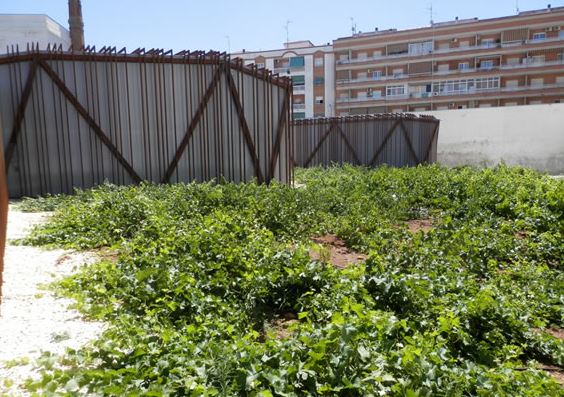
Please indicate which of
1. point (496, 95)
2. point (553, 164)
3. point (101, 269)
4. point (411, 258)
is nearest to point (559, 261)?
point (411, 258)

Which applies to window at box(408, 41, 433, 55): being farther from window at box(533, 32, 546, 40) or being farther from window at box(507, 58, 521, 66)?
window at box(533, 32, 546, 40)

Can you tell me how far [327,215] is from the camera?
8875 mm

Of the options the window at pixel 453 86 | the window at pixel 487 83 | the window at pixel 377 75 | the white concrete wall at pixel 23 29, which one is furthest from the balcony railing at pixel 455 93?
the white concrete wall at pixel 23 29

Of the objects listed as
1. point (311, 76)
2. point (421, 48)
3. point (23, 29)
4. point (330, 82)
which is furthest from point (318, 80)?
point (23, 29)

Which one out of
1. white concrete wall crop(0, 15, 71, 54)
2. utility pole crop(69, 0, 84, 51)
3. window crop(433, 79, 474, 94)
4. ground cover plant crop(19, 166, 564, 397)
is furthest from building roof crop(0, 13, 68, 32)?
window crop(433, 79, 474, 94)

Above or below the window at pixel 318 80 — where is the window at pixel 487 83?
below

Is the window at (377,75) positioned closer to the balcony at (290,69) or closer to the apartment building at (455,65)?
the apartment building at (455,65)

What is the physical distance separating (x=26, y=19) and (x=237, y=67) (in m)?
A: 37.8

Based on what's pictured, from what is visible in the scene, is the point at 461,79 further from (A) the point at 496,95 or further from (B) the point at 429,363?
(B) the point at 429,363

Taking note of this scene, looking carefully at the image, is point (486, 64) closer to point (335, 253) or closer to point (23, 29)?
point (23, 29)

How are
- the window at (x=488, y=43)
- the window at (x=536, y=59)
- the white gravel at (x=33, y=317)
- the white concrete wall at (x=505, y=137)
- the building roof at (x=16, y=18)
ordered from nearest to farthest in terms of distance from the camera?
the white gravel at (x=33, y=317) < the white concrete wall at (x=505, y=137) < the building roof at (x=16, y=18) < the window at (x=536, y=59) < the window at (x=488, y=43)

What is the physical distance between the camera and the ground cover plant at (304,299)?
308 cm

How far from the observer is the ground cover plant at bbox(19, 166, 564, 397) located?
3.08 meters

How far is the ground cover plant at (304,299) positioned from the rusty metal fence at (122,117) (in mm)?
2344
